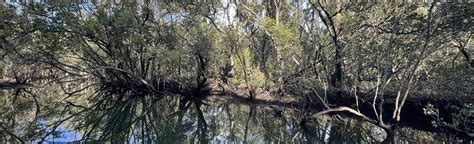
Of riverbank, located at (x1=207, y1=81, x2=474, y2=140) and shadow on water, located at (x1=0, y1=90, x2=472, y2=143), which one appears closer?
shadow on water, located at (x1=0, y1=90, x2=472, y2=143)

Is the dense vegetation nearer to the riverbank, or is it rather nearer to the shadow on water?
the riverbank

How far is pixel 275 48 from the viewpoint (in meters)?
15.9

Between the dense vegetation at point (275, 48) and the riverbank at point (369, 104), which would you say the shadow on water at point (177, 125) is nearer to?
the riverbank at point (369, 104)

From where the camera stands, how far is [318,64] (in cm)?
1627

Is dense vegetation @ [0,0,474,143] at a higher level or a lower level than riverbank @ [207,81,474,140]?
higher

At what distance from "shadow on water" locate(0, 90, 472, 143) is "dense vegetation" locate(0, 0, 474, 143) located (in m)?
0.84

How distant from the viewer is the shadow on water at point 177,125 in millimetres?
10672

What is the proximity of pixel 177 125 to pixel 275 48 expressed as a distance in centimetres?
532

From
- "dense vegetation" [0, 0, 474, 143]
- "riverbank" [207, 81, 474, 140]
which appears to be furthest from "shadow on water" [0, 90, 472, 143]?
"dense vegetation" [0, 0, 474, 143]

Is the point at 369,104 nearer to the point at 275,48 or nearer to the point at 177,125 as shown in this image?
the point at 275,48

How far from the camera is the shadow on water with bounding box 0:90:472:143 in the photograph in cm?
1067

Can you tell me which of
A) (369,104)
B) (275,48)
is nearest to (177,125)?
(275,48)

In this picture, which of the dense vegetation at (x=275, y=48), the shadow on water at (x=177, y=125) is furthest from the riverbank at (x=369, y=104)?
the shadow on water at (x=177, y=125)

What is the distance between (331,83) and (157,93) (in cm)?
931
